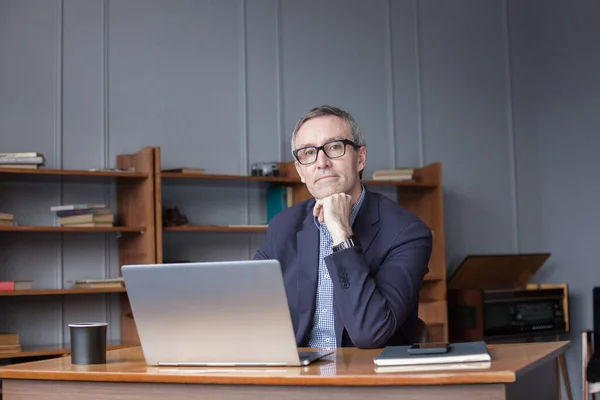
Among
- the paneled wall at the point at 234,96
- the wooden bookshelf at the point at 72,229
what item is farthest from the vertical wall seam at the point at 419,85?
the wooden bookshelf at the point at 72,229

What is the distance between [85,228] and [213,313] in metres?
2.72

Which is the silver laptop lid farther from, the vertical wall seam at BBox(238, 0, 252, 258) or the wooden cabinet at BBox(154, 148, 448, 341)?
the vertical wall seam at BBox(238, 0, 252, 258)

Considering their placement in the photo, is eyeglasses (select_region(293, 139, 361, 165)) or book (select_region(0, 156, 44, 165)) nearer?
eyeglasses (select_region(293, 139, 361, 165))

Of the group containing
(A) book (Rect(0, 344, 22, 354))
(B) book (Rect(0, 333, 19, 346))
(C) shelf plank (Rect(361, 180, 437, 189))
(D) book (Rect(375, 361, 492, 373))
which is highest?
(C) shelf plank (Rect(361, 180, 437, 189))

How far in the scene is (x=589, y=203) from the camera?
6145mm

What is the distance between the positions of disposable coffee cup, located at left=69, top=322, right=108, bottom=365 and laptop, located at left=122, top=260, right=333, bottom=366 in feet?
0.54

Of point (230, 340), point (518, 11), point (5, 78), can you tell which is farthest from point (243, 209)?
point (230, 340)

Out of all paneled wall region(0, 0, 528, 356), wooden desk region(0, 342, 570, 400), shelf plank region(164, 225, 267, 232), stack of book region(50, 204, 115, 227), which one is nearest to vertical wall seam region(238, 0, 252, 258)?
paneled wall region(0, 0, 528, 356)

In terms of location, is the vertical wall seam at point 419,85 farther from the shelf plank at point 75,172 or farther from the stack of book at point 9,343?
the stack of book at point 9,343

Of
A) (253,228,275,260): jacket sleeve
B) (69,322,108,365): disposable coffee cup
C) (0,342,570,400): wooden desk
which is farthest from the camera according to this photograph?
(253,228,275,260): jacket sleeve

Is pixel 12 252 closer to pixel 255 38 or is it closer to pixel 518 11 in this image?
pixel 255 38

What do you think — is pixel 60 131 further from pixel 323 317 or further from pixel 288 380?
pixel 288 380

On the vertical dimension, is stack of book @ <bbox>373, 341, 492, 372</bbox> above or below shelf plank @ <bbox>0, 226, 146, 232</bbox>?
below

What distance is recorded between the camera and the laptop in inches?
68.7
